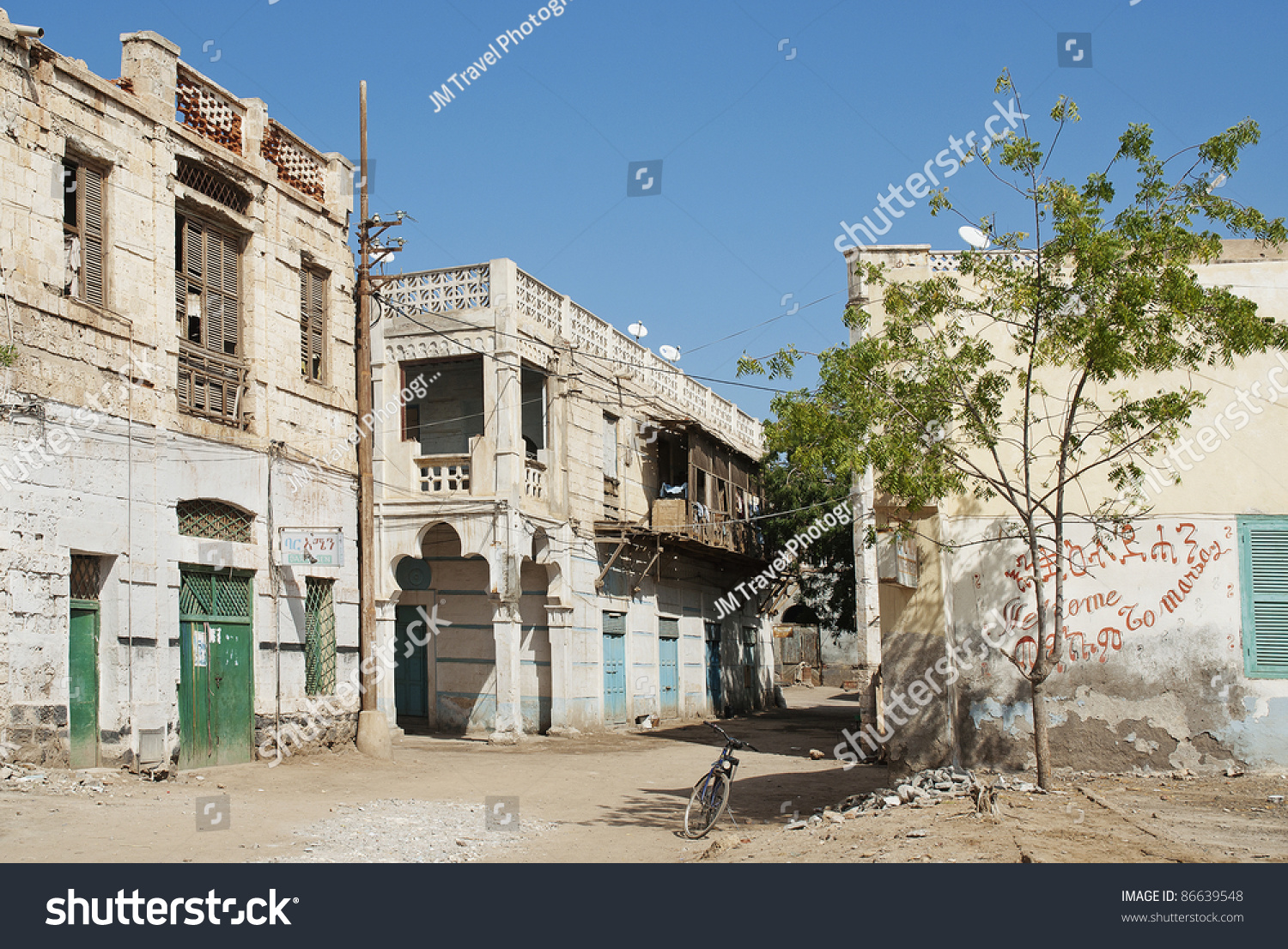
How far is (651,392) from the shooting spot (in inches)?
1155

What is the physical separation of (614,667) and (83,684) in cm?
1465

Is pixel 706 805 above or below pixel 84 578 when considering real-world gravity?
below

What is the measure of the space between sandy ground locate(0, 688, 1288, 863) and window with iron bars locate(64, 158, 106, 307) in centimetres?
558

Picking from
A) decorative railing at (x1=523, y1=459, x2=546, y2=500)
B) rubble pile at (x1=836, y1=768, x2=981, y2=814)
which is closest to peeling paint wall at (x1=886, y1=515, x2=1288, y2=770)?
rubble pile at (x1=836, y1=768, x2=981, y2=814)

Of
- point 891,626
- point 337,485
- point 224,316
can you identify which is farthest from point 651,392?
point 891,626

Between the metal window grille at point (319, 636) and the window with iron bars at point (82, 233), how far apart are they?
5.49 metres

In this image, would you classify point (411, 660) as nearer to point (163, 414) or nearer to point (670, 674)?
point (670, 674)

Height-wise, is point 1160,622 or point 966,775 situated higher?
point 1160,622

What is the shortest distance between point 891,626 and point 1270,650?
4048 mm

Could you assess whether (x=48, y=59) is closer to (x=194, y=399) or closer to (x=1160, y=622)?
(x=194, y=399)

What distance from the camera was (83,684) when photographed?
504 inches

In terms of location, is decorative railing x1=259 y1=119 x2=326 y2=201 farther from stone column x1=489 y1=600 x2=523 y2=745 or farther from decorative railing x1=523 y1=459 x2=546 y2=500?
stone column x1=489 y1=600 x2=523 y2=745

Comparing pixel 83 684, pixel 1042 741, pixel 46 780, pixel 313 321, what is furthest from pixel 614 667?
pixel 1042 741

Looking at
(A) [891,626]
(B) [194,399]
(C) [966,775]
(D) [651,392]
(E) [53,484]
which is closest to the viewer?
(C) [966,775]
